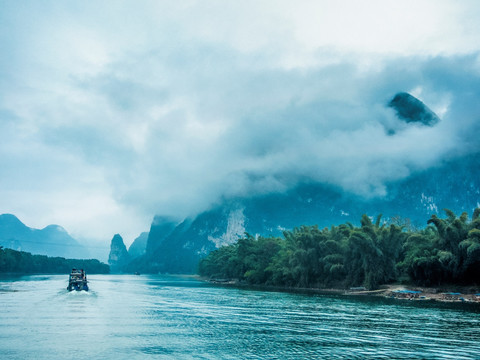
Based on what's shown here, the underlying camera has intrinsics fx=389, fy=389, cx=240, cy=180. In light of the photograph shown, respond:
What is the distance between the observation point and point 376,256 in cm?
6606

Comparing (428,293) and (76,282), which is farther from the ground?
(428,293)

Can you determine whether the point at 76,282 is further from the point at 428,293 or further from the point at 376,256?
the point at 428,293

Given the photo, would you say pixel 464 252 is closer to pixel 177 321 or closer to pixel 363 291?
pixel 363 291

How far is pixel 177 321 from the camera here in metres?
30.7

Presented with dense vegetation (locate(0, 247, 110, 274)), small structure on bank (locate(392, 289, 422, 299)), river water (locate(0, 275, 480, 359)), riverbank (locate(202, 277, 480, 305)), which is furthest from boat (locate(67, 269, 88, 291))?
dense vegetation (locate(0, 247, 110, 274))

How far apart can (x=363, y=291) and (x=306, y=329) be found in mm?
41265

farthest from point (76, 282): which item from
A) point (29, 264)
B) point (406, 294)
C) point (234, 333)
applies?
point (29, 264)

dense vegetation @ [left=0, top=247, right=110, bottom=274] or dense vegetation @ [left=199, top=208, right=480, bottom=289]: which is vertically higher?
dense vegetation @ [left=199, top=208, right=480, bottom=289]

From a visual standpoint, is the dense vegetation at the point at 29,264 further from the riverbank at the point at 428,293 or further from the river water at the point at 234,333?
the riverbank at the point at 428,293

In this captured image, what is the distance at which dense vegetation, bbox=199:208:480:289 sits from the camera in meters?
53.9

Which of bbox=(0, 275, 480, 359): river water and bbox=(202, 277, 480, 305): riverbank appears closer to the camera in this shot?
bbox=(0, 275, 480, 359): river water

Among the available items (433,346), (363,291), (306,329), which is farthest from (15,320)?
(363,291)

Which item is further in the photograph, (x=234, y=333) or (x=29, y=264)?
(x=29, y=264)

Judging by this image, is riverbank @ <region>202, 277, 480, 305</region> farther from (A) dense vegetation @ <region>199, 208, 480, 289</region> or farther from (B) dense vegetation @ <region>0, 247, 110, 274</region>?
(B) dense vegetation @ <region>0, 247, 110, 274</region>
